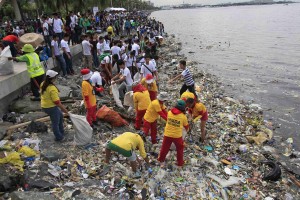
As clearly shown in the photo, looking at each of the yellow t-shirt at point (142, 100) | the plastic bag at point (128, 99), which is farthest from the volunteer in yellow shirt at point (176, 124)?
the plastic bag at point (128, 99)

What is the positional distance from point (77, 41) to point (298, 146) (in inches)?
531

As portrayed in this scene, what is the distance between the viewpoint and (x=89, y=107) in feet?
23.4

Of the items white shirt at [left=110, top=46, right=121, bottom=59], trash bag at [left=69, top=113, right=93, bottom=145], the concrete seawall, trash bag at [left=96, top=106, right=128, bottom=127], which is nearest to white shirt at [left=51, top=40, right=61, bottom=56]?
the concrete seawall

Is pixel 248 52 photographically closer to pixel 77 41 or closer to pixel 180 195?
pixel 77 41

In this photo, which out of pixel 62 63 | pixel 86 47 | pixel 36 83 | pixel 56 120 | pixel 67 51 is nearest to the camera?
pixel 56 120

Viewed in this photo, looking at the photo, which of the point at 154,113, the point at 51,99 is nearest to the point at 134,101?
the point at 154,113

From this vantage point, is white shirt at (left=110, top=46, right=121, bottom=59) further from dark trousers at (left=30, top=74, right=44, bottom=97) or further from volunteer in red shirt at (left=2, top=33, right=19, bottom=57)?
dark trousers at (left=30, top=74, right=44, bottom=97)

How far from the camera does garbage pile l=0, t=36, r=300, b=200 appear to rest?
206 inches

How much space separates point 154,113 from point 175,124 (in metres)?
1.02

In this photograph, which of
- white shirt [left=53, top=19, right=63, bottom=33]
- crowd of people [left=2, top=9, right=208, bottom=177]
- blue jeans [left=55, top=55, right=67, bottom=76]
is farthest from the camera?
white shirt [left=53, top=19, right=63, bottom=33]

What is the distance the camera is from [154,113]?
686 cm

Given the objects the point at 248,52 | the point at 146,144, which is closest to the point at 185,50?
the point at 248,52

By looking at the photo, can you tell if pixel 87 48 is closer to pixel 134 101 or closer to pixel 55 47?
pixel 55 47

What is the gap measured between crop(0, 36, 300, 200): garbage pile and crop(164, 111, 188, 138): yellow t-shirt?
900 millimetres
